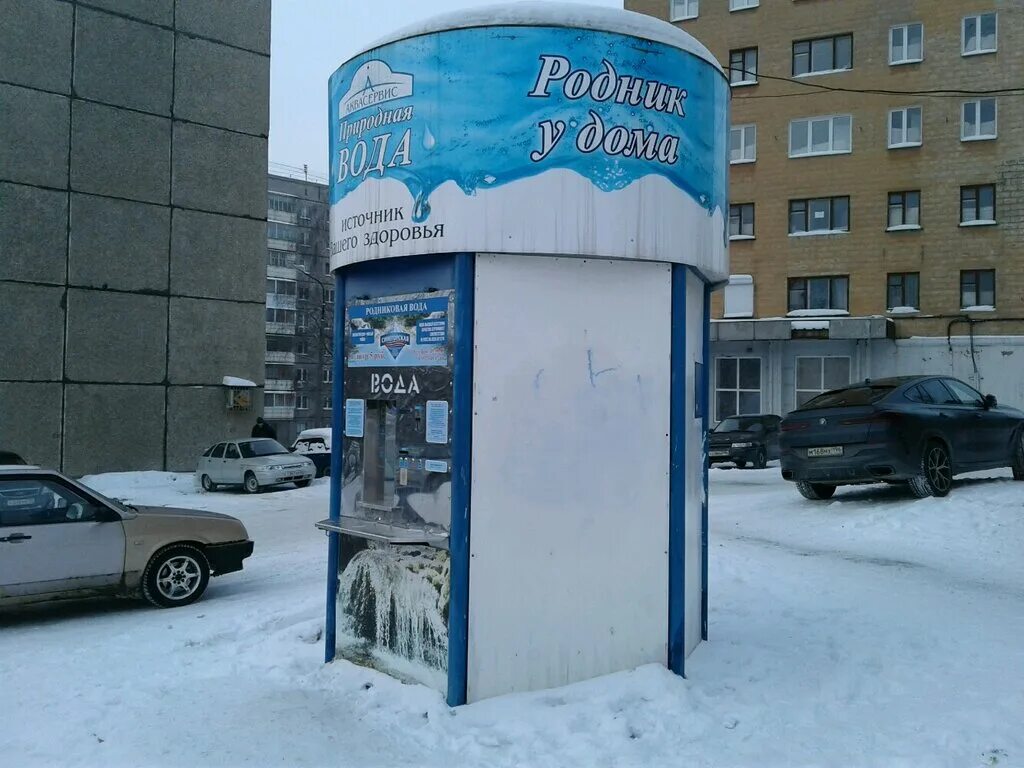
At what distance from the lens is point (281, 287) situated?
254ft

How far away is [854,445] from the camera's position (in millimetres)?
12195

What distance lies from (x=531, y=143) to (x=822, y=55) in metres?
34.2

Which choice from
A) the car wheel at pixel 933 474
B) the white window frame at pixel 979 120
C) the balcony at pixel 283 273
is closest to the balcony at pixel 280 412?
the balcony at pixel 283 273

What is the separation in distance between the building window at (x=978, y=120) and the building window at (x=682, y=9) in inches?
427

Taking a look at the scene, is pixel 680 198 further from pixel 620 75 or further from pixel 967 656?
pixel 967 656

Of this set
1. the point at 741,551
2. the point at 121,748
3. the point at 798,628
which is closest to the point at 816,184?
the point at 741,551

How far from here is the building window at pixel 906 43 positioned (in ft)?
112

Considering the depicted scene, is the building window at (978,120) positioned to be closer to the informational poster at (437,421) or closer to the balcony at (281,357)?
the informational poster at (437,421)

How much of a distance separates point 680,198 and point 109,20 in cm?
2195

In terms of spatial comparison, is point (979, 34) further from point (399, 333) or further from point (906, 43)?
point (399, 333)

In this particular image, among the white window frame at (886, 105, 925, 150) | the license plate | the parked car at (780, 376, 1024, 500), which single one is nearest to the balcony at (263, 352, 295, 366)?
the white window frame at (886, 105, 925, 150)

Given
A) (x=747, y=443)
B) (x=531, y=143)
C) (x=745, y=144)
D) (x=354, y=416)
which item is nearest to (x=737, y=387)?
(x=745, y=144)

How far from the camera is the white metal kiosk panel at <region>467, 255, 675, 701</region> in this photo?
5.39 metres

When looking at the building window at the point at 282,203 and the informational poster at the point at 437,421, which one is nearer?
the informational poster at the point at 437,421
